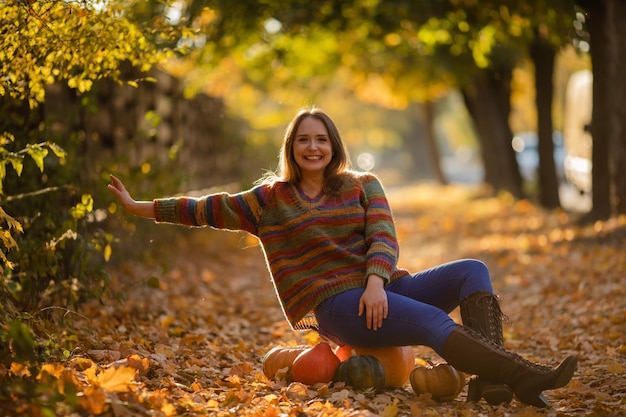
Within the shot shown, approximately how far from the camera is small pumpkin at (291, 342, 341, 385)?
4.48 metres

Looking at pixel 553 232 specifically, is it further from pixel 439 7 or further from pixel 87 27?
pixel 87 27

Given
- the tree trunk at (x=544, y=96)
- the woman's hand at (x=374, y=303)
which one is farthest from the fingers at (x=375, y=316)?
the tree trunk at (x=544, y=96)

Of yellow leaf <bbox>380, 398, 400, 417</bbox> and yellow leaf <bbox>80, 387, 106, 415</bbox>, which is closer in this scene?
yellow leaf <bbox>80, 387, 106, 415</bbox>

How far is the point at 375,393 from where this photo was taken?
174 inches

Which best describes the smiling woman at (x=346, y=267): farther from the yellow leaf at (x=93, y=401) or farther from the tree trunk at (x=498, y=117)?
the tree trunk at (x=498, y=117)

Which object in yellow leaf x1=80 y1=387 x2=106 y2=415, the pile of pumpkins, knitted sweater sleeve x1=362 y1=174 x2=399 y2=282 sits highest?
knitted sweater sleeve x1=362 y1=174 x2=399 y2=282

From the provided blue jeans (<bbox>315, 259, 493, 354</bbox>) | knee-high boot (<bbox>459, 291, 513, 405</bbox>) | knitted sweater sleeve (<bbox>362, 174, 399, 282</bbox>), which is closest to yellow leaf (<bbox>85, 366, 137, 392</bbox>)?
blue jeans (<bbox>315, 259, 493, 354</bbox>)

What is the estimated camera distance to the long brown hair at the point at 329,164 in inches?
183

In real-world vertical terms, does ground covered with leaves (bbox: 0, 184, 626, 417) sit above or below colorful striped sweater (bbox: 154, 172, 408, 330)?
below

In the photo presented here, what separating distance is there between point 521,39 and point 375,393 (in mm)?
10169

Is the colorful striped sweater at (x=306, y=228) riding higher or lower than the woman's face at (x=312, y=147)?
lower

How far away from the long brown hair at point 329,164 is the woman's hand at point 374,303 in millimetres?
661

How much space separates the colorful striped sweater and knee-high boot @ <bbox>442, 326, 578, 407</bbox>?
0.57 metres

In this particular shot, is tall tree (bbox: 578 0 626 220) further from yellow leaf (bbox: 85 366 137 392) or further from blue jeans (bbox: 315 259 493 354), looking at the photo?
yellow leaf (bbox: 85 366 137 392)
